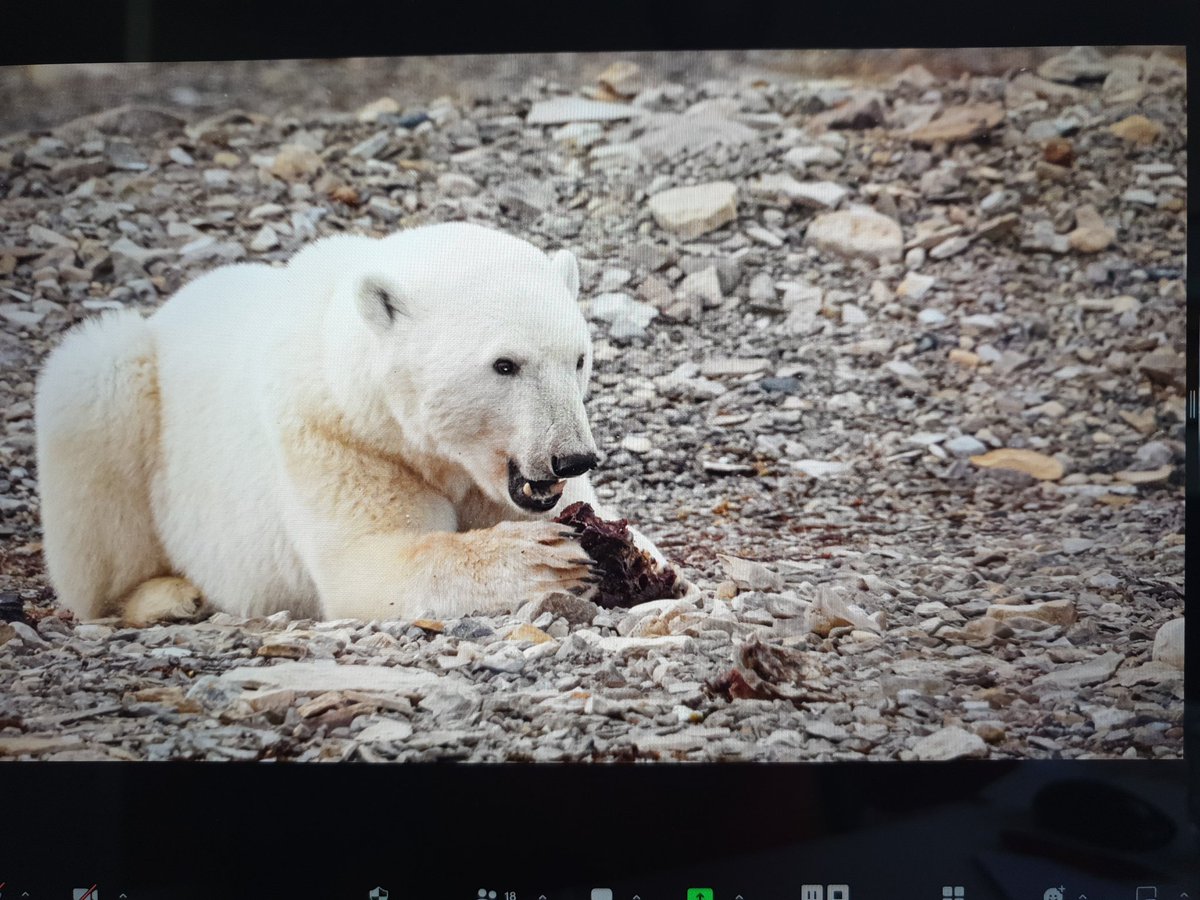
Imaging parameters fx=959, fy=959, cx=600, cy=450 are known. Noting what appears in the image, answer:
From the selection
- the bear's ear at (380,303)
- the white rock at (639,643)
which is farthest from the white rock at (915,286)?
→ the bear's ear at (380,303)

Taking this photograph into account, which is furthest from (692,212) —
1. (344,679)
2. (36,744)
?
(36,744)

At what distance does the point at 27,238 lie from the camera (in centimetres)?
144

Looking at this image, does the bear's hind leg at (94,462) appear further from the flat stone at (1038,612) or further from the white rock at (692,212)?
the flat stone at (1038,612)

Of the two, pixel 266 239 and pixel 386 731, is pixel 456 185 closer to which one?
pixel 266 239

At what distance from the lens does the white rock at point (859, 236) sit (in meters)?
1.42

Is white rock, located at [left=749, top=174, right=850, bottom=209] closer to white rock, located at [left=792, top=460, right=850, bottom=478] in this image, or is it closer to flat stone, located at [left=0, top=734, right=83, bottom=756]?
white rock, located at [left=792, top=460, right=850, bottom=478]

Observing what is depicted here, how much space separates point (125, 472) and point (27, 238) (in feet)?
1.24

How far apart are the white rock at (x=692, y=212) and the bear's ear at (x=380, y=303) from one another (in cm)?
40

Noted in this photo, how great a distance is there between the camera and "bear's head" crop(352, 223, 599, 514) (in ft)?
4.50

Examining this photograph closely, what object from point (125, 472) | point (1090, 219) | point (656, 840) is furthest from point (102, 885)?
point (1090, 219)

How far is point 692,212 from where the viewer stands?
143 centimetres

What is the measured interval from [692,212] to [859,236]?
0.82 feet

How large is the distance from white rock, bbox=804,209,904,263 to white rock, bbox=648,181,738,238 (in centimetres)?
13

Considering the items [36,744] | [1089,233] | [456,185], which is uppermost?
[456,185]
